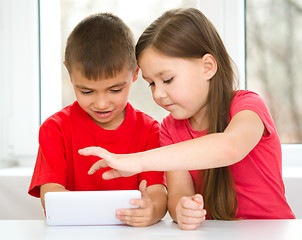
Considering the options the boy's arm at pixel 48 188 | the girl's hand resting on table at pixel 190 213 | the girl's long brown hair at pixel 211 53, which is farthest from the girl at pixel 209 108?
the boy's arm at pixel 48 188

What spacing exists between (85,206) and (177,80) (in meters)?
0.40

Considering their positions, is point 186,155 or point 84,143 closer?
point 186,155

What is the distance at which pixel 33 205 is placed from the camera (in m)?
1.62

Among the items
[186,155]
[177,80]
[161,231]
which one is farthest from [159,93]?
[161,231]

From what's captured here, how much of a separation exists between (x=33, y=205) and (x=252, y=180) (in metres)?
0.83

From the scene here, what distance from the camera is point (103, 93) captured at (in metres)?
1.20

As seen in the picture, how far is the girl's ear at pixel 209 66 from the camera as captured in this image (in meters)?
1.15

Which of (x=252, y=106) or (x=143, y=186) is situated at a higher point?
(x=252, y=106)

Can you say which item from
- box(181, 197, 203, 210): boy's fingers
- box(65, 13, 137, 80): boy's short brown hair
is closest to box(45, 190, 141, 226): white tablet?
box(181, 197, 203, 210): boy's fingers

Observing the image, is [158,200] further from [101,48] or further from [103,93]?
[101,48]

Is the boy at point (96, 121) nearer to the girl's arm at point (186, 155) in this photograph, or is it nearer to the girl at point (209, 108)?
the girl at point (209, 108)

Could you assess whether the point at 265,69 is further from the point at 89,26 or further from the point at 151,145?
the point at 89,26

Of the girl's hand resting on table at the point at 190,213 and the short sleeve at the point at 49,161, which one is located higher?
the short sleeve at the point at 49,161

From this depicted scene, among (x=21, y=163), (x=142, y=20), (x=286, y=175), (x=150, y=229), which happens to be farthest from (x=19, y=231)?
(x=142, y=20)
